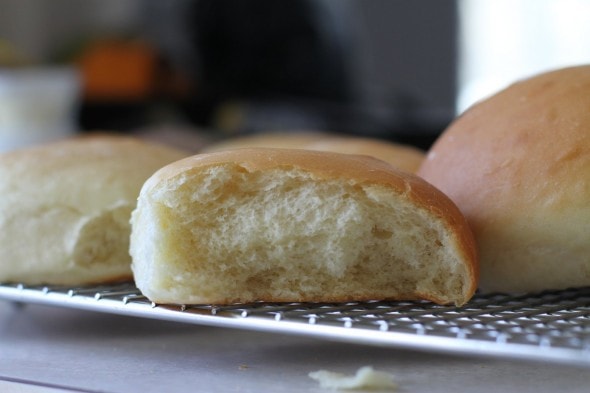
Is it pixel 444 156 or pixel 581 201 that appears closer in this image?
pixel 581 201

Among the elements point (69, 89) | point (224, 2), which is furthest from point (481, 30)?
point (69, 89)

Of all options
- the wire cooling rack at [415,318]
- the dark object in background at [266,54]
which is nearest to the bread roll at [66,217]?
the wire cooling rack at [415,318]

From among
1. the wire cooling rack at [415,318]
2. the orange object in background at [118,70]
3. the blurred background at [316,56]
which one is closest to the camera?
the wire cooling rack at [415,318]

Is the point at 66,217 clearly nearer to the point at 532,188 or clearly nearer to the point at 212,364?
the point at 212,364

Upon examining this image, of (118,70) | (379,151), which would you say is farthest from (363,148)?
(118,70)

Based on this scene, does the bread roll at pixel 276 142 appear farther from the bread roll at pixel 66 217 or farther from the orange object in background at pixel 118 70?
the orange object in background at pixel 118 70

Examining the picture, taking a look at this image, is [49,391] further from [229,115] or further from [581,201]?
[229,115]

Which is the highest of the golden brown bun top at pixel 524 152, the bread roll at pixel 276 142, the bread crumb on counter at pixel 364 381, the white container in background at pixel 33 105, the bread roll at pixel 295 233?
the white container in background at pixel 33 105
